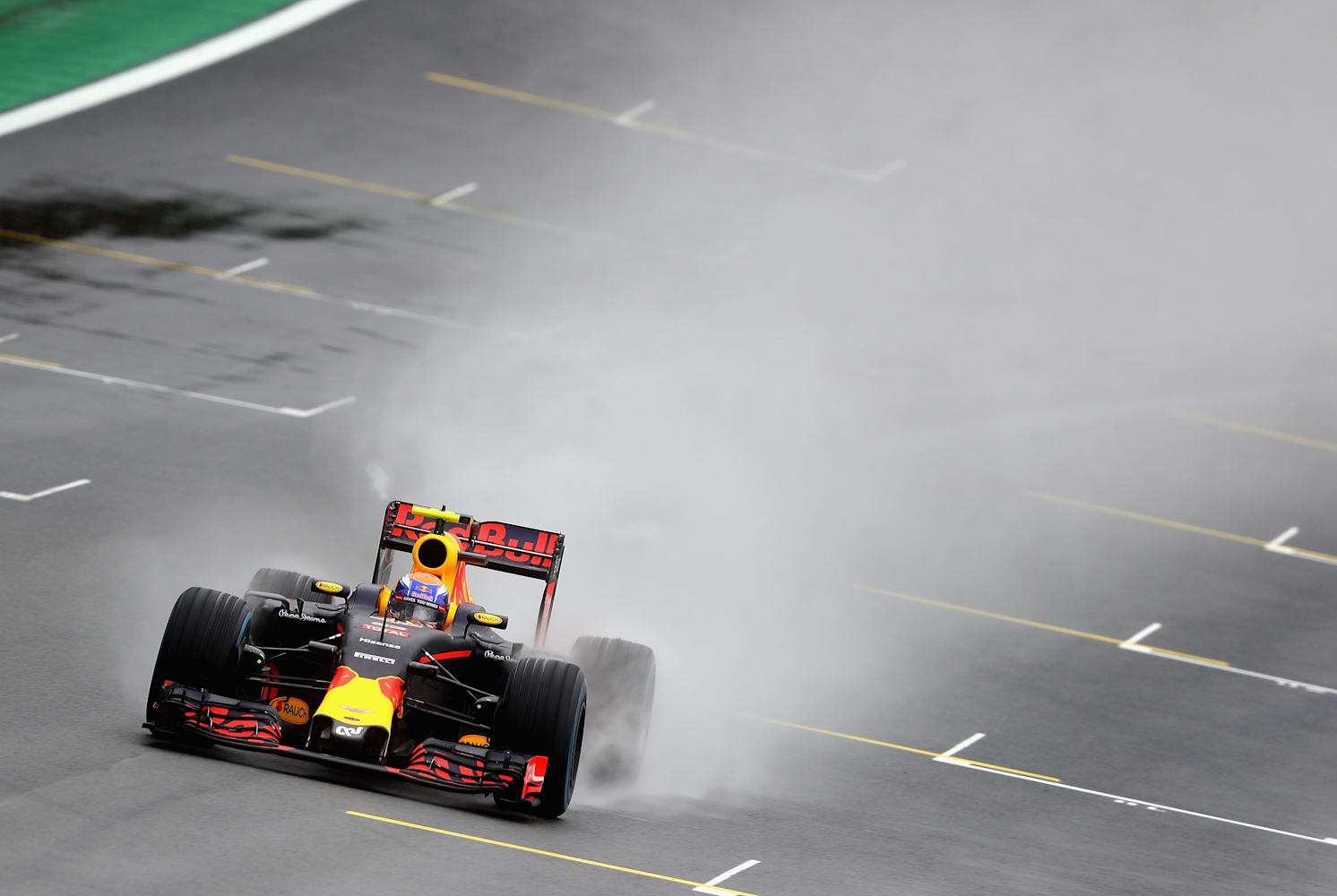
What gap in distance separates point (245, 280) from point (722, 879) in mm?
16280

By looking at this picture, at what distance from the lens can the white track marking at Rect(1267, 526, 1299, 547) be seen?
24869 mm

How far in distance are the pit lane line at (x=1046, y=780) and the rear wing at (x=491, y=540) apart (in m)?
2.76

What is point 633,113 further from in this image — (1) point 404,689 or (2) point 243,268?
(1) point 404,689

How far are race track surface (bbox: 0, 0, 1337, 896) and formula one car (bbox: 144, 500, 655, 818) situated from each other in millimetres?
317

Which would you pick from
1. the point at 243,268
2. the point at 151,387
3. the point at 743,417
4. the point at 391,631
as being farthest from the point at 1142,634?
the point at 243,268

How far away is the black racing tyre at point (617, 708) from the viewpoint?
578 inches

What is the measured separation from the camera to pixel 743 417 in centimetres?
2670

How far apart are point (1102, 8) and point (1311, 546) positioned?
2131cm

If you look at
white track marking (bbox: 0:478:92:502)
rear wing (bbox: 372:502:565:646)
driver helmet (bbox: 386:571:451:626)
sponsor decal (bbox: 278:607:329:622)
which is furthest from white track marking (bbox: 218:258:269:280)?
sponsor decal (bbox: 278:607:329:622)

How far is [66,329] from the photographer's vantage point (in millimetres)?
24609

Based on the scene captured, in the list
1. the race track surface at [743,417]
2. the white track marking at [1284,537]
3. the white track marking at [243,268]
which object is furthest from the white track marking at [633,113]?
the white track marking at [1284,537]

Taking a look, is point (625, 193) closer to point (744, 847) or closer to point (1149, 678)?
point (1149, 678)

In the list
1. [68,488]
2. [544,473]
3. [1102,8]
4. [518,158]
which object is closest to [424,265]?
[518,158]

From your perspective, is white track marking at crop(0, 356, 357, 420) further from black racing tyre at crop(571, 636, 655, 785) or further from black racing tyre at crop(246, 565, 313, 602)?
black racing tyre at crop(571, 636, 655, 785)
